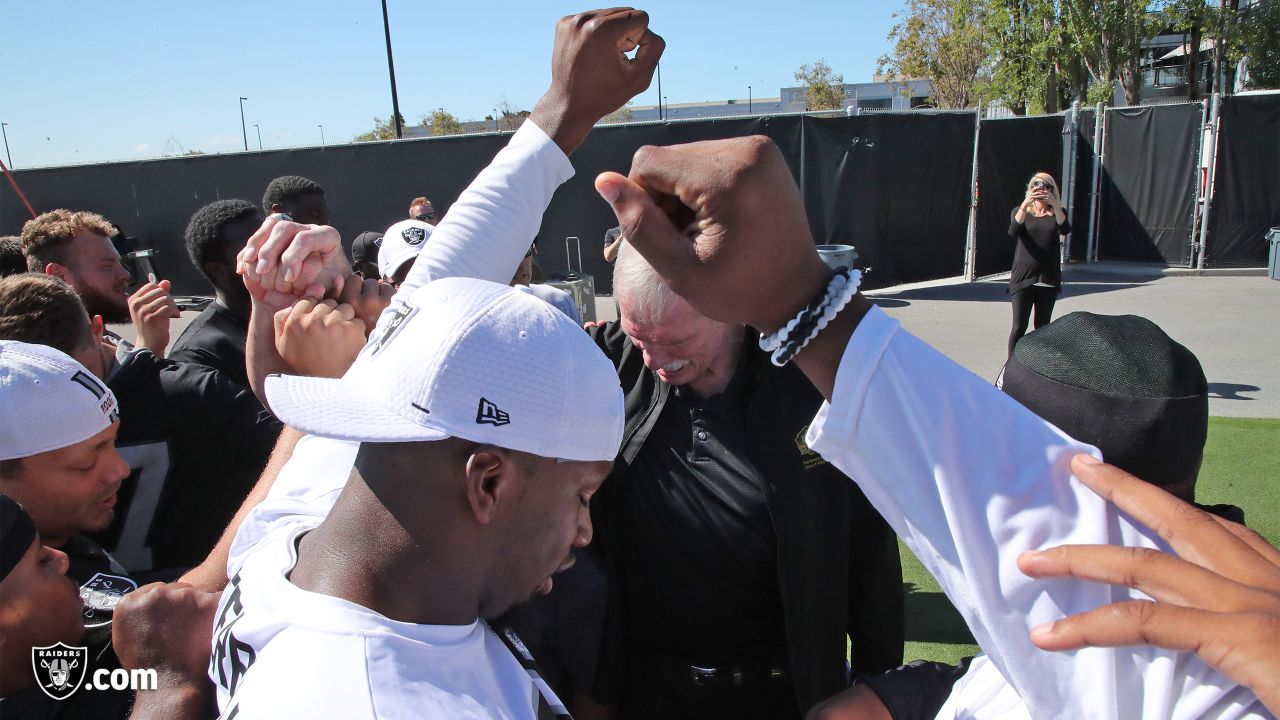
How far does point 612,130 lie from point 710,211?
12.3 metres

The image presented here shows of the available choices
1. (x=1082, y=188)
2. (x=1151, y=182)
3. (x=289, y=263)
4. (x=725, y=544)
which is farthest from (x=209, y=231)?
(x=1082, y=188)

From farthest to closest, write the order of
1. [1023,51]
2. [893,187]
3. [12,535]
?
[1023,51]
[893,187]
[12,535]

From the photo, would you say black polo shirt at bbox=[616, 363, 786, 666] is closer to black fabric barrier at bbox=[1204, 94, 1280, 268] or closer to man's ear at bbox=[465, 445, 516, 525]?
man's ear at bbox=[465, 445, 516, 525]

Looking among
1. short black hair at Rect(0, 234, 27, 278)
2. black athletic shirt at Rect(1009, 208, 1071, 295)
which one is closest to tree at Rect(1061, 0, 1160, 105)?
black athletic shirt at Rect(1009, 208, 1071, 295)

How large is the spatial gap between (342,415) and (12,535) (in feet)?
2.99

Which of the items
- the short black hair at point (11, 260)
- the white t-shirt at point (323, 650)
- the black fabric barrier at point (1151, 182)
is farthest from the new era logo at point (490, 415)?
the black fabric barrier at point (1151, 182)

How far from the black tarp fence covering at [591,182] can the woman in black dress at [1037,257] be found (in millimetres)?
4186

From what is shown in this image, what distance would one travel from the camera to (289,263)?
1.66m

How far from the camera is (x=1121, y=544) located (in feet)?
3.16

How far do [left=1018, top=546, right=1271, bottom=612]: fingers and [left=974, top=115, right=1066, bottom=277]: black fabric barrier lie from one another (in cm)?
1347

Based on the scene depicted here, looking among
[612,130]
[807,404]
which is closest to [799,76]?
[612,130]

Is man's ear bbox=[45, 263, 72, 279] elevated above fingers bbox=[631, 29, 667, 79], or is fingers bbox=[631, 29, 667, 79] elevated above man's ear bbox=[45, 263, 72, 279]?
fingers bbox=[631, 29, 667, 79]

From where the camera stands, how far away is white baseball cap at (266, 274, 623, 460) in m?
1.13

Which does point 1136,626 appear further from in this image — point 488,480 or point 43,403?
point 43,403
